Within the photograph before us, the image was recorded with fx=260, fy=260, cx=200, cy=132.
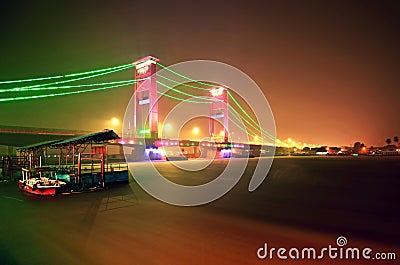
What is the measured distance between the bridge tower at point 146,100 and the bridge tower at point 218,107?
2877 centimetres

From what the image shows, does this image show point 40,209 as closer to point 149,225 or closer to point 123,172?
point 149,225

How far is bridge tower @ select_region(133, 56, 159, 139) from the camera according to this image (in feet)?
192

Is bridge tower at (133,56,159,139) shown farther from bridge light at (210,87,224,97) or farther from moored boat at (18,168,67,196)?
moored boat at (18,168,67,196)

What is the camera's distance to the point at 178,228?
26.0ft

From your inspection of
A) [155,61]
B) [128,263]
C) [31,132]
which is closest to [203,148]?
[155,61]

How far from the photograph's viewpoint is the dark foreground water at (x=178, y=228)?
586 centimetres

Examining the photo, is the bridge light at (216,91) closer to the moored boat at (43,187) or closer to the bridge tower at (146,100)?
the bridge tower at (146,100)

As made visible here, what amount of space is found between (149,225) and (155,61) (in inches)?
2177

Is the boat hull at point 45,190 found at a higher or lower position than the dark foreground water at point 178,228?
higher

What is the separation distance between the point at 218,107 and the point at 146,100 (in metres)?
31.8

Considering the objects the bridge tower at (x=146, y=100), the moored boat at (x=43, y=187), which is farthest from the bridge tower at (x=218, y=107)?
the moored boat at (x=43, y=187)

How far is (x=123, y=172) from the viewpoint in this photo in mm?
18688

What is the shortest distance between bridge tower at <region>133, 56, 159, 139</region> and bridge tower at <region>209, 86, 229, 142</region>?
2877cm

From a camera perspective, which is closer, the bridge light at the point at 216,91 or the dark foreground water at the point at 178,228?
the dark foreground water at the point at 178,228
